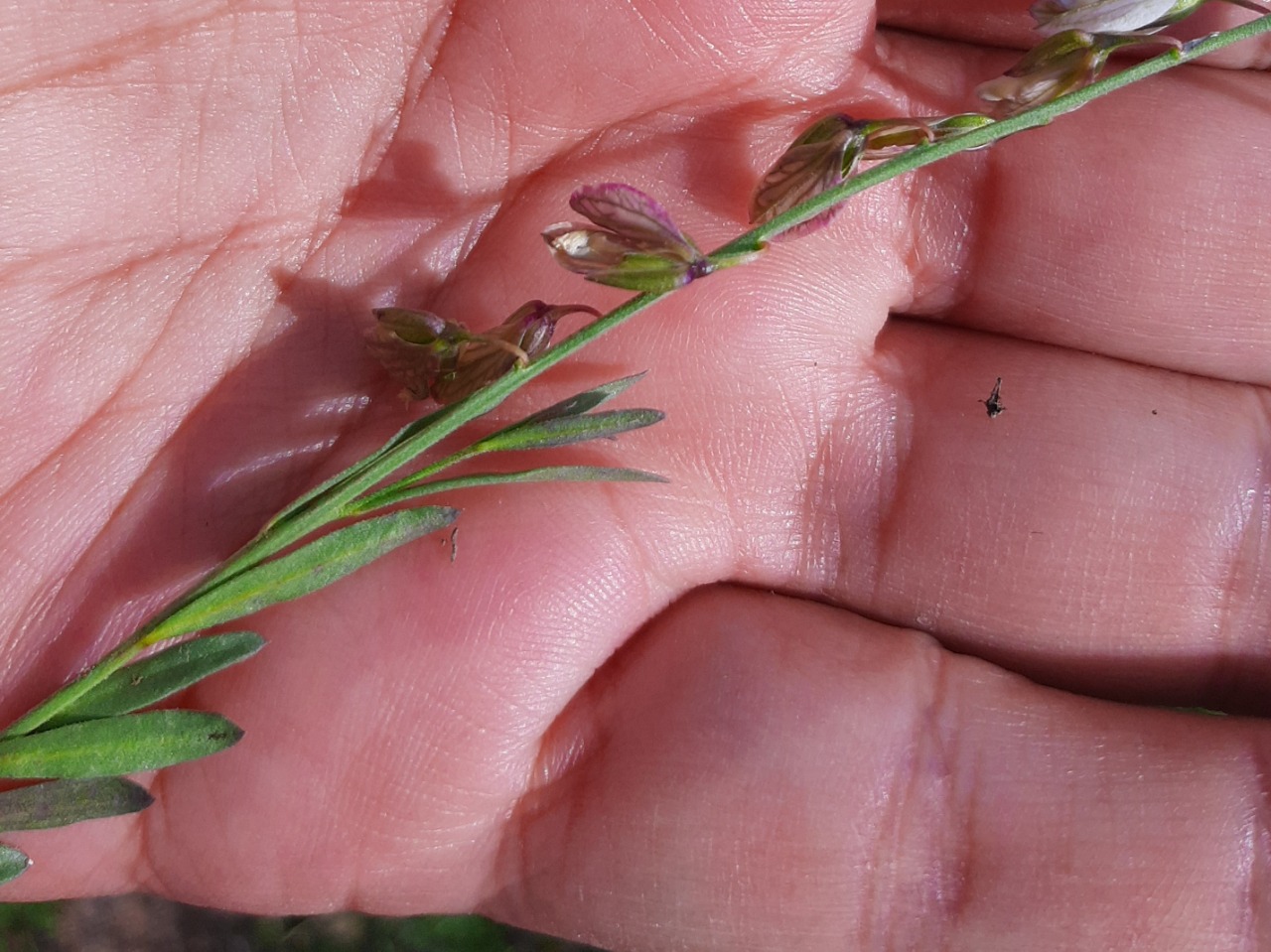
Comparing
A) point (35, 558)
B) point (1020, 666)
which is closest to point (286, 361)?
point (35, 558)

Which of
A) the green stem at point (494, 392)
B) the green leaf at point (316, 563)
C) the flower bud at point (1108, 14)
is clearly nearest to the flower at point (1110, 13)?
the flower bud at point (1108, 14)

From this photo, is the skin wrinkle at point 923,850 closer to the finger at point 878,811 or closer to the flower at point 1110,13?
the finger at point 878,811

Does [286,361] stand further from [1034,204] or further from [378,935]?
[378,935]

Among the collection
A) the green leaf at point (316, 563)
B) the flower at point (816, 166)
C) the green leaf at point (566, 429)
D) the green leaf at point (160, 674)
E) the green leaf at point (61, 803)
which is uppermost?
the flower at point (816, 166)

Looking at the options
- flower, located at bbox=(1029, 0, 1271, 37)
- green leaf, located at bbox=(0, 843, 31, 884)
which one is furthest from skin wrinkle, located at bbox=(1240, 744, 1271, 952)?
green leaf, located at bbox=(0, 843, 31, 884)

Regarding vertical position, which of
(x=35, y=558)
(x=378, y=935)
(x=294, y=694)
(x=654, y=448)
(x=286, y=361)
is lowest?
(x=378, y=935)

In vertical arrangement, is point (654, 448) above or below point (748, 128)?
below
